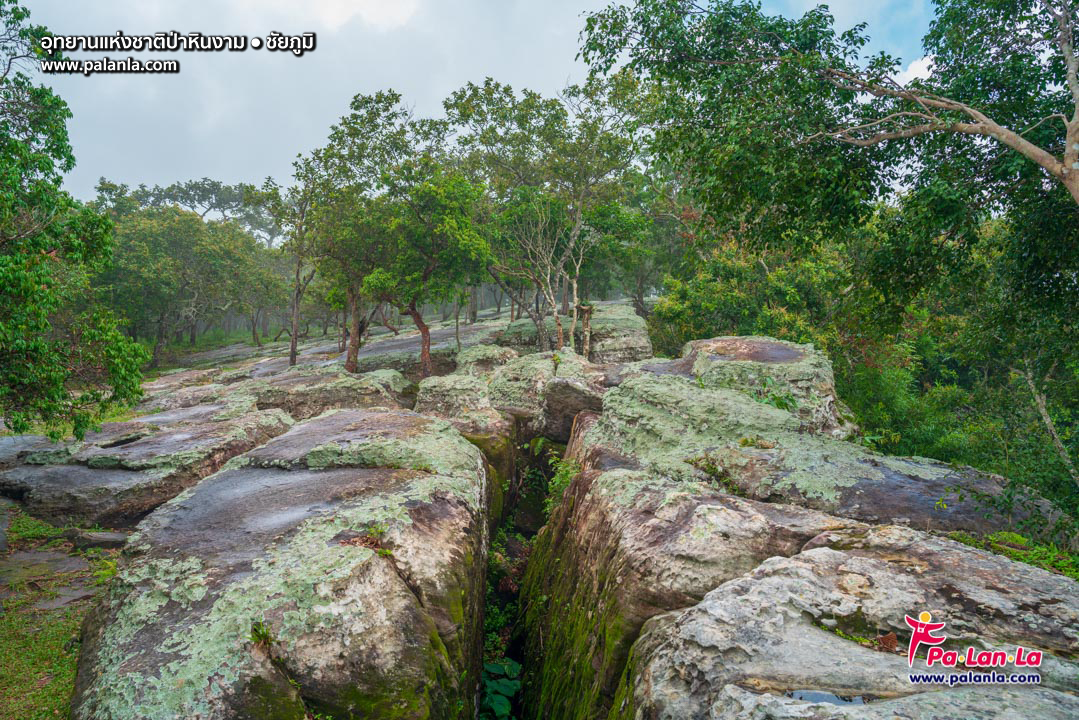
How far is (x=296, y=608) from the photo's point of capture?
4961mm

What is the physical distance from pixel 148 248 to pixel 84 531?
36.8m

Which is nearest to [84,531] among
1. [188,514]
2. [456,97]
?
[188,514]

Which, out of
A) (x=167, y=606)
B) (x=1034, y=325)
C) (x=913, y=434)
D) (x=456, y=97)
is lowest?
(x=913, y=434)

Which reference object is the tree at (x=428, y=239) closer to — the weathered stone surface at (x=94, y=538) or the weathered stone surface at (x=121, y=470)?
the weathered stone surface at (x=121, y=470)

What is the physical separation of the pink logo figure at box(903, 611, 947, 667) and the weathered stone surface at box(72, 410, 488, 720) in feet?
13.4

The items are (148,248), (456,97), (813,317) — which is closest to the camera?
(813,317)

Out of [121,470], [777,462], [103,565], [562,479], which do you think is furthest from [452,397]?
[777,462]

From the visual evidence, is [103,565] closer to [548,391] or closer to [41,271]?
[41,271]

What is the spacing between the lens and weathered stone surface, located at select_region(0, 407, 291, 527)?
37.0 feet

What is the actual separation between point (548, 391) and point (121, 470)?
10.8 meters

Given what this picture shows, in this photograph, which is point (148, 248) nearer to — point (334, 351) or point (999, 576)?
point (334, 351)

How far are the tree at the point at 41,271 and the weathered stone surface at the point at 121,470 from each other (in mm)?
2254

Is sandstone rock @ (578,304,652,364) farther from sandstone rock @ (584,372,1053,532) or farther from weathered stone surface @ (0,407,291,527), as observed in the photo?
weathered stone surface @ (0,407,291,527)

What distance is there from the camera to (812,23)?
9594mm
